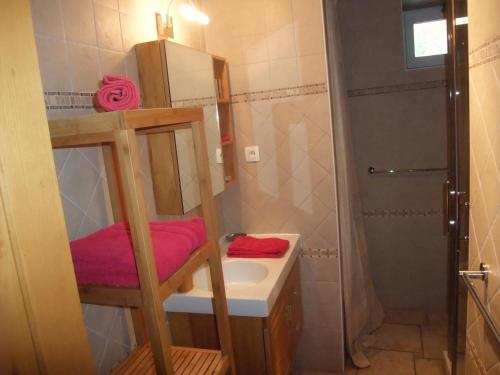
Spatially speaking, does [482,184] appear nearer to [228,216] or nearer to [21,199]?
[21,199]

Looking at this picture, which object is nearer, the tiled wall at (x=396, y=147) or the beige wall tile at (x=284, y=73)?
the beige wall tile at (x=284, y=73)

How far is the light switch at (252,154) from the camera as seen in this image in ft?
7.55

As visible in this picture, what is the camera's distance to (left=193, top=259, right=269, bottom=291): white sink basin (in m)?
1.92

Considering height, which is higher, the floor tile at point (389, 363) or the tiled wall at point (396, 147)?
the tiled wall at point (396, 147)

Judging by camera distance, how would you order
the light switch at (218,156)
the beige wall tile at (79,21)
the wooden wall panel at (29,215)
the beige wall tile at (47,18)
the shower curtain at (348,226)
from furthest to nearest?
the shower curtain at (348,226) < the light switch at (218,156) < the beige wall tile at (79,21) < the beige wall tile at (47,18) < the wooden wall panel at (29,215)

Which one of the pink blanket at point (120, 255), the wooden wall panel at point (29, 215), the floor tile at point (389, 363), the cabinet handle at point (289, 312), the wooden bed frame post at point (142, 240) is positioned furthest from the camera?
the floor tile at point (389, 363)

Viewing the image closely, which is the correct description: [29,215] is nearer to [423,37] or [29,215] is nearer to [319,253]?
[319,253]

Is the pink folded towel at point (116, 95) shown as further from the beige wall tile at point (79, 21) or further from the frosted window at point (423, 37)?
the frosted window at point (423, 37)

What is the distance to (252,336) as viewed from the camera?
1629 millimetres

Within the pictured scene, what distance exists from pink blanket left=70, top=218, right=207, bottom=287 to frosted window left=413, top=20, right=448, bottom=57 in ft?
8.16

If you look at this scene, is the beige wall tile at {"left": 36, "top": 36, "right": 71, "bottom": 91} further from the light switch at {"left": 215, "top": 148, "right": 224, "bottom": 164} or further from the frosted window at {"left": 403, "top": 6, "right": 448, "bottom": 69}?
the frosted window at {"left": 403, "top": 6, "right": 448, "bottom": 69}

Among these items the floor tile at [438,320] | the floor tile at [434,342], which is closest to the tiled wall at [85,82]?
the floor tile at [434,342]

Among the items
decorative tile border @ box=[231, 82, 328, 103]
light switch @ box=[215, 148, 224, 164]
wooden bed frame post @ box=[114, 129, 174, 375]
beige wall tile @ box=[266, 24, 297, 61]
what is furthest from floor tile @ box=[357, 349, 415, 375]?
beige wall tile @ box=[266, 24, 297, 61]

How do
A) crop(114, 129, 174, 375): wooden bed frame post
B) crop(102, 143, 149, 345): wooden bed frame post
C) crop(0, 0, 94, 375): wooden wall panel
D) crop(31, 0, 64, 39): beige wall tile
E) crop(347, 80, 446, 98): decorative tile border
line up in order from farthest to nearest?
crop(347, 80, 446, 98): decorative tile border → crop(102, 143, 149, 345): wooden bed frame post → crop(31, 0, 64, 39): beige wall tile → crop(114, 129, 174, 375): wooden bed frame post → crop(0, 0, 94, 375): wooden wall panel
